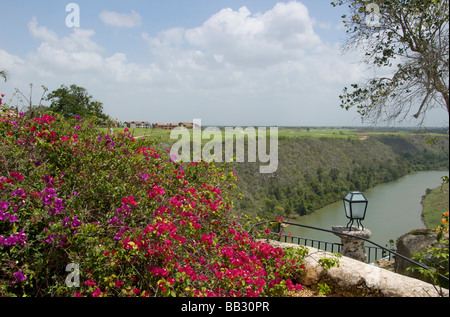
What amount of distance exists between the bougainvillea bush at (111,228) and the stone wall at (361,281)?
0.19 metres

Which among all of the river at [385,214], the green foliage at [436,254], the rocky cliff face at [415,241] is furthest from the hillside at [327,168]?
the green foliage at [436,254]

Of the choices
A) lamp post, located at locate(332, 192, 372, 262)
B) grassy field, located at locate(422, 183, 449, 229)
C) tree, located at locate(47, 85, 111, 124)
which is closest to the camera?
lamp post, located at locate(332, 192, 372, 262)

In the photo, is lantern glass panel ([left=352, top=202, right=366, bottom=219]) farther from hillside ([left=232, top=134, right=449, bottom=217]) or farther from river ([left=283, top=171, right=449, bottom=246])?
hillside ([left=232, top=134, right=449, bottom=217])

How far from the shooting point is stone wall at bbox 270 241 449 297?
8.32ft

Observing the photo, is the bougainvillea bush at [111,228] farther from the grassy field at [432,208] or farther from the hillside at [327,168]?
the grassy field at [432,208]

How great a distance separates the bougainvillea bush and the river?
12.9 meters

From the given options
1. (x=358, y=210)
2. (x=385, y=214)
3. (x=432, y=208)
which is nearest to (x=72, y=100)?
(x=358, y=210)

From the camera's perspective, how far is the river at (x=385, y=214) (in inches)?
710

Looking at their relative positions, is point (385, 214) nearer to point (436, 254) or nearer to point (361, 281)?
point (361, 281)

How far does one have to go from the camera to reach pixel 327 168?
29.1m

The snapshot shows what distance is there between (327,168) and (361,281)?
27.7m

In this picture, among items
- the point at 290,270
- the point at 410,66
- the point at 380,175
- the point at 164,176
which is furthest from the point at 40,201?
the point at 380,175

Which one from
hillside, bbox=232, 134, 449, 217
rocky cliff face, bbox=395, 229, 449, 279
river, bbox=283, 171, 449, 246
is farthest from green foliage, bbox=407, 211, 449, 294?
hillside, bbox=232, 134, 449, 217
